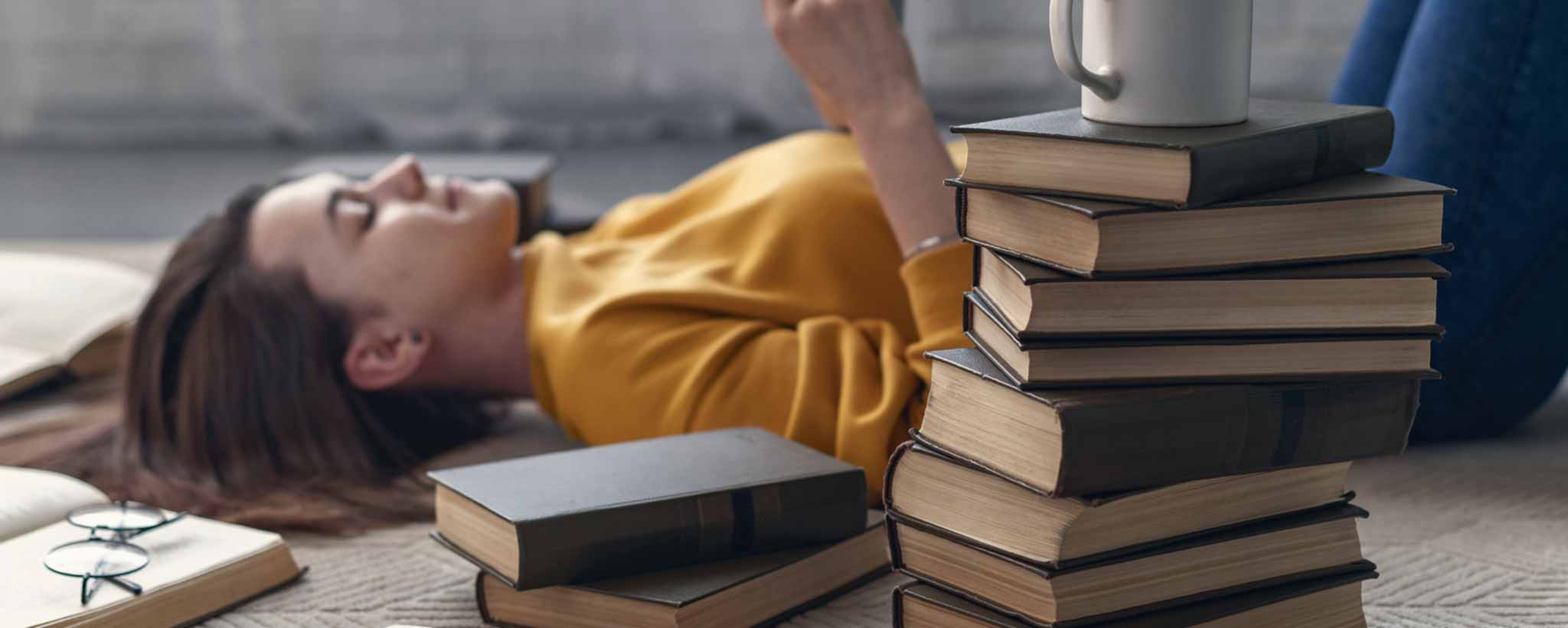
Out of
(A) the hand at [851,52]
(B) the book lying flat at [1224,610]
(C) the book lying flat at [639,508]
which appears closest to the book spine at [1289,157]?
(B) the book lying flat at [1224,610]

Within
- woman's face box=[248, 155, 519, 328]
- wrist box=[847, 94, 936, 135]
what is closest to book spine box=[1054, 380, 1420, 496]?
wrist box=[847, 94, 936, 135]

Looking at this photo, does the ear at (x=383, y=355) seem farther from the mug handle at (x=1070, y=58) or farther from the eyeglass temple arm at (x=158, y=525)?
the mug handle at (x=1070, y=58)

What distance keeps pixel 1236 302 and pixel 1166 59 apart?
0.13 meters

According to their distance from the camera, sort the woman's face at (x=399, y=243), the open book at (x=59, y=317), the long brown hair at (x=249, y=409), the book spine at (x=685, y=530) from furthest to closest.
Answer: the open book at (x=59, y=317) → the woman's face at (x=399, y=243) → the long brown hair at (x=249, y=409) → the book spine at (x=685, y=530)

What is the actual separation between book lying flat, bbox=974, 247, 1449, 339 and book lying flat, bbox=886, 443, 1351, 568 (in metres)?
0.08

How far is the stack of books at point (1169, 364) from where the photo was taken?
688 mm

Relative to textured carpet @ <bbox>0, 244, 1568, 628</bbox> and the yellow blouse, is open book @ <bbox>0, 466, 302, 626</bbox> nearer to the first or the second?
textured carpet @ <bbox>0, 244, 1568, 628</bbox>

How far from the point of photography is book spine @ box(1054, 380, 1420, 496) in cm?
69

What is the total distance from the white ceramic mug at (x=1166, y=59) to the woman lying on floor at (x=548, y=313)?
1.23 feet

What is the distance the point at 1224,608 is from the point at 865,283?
0.58 meters

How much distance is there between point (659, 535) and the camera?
2.82ft

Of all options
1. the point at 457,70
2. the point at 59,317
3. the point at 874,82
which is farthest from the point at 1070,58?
the point at 457,70

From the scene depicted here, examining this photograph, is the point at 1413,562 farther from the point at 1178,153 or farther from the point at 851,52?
the point at 851,52

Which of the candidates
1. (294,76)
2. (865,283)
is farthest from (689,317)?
(294,76)
